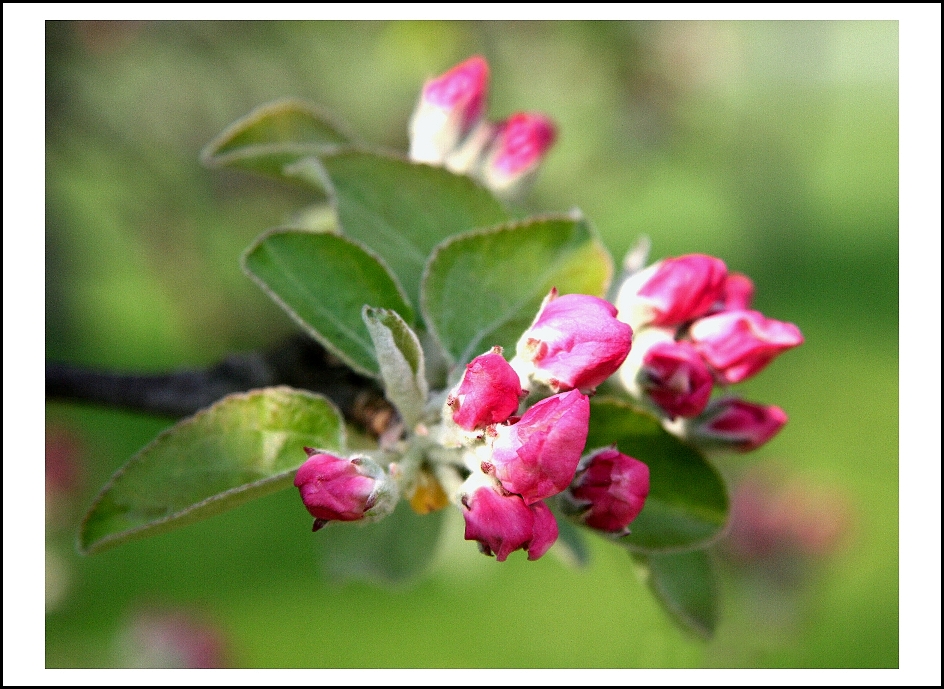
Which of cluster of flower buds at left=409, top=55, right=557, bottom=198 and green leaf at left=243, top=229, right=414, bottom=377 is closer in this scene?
green leaf at left=243, top=229, right=414, bottom=377

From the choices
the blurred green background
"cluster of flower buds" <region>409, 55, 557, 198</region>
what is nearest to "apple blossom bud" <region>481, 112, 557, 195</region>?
"cluster of flower buds" <region>409, 55, 557, 198</region>

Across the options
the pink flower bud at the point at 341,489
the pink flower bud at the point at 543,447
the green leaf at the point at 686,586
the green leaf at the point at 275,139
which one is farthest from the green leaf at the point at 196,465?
the green leaf at the point at 686,586

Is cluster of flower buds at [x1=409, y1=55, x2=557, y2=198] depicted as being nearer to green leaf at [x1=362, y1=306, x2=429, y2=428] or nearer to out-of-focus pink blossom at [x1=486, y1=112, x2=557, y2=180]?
out-of-focus pink blossom at [x1=486, y1=112, x2=557, y2=180]

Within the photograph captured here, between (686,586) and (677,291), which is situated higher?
(677,291)

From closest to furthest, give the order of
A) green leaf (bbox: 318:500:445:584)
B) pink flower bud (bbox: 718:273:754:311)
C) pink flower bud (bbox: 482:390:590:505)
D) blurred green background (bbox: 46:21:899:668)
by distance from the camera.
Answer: pink flower bud (bbox: 482:390:590:505) → pink flower bud (bbox: 718:273:754:311) → green leaf (bbox: 318:500:445:584) → blurred green background (bbox: 46:21:899:668)

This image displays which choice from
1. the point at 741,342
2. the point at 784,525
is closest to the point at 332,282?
the point at 741,342

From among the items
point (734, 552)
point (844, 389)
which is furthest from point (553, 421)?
point (844, 389)

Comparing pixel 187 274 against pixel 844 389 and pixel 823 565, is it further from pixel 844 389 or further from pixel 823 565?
pixel 844 389

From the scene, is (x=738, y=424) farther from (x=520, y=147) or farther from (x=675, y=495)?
(x=520, y=147)
